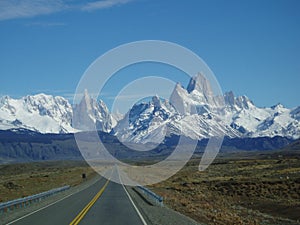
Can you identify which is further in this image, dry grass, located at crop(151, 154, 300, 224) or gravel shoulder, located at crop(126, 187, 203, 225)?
dry grass, located at crop(151, 154, 300, 224)

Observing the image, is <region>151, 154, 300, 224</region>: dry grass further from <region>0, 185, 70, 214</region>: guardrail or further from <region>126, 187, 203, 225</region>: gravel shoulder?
<region>0, 185, 70, 214</region>: guardrail

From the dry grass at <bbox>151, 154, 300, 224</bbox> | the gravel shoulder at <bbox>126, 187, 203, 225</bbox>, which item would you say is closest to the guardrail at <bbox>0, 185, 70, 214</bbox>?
the gravel shoulder at <bbox>126, 187, 203, 225</bbox>

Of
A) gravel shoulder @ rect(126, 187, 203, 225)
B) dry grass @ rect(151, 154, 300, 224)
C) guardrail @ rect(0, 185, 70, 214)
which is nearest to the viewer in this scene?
gravel shoulder @ rect(126, 187, 203, 225)

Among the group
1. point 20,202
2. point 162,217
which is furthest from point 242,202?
point 162,217

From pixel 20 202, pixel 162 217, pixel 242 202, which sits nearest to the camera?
pixel 162 217

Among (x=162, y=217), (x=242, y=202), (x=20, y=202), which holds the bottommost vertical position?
(x=162, y=217)

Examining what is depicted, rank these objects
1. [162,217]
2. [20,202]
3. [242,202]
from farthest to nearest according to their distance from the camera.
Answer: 1. [242,202]
2. [20,202]
3. [162,217]

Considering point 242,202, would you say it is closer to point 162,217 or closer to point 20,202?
point 20,202

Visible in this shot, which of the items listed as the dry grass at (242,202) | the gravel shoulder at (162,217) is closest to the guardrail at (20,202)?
the gravel shoulder at (162,217)

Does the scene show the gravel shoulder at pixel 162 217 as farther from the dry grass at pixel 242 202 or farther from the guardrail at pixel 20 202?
the guardrail at pixel 20 202

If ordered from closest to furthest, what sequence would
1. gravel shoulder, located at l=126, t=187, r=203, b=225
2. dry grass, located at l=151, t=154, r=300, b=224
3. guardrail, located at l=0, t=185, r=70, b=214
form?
gravel shoulder, located at l=126, t=187, r=203, b=225 → dry grass, located at l=151, t=154, r=300, b=224 → guardrail, located at l=0, t=185, r=70, b=214

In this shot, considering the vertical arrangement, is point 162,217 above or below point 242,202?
below

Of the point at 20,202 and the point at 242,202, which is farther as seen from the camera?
the point at 242,202

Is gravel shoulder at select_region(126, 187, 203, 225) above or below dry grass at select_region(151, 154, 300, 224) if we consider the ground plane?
below
